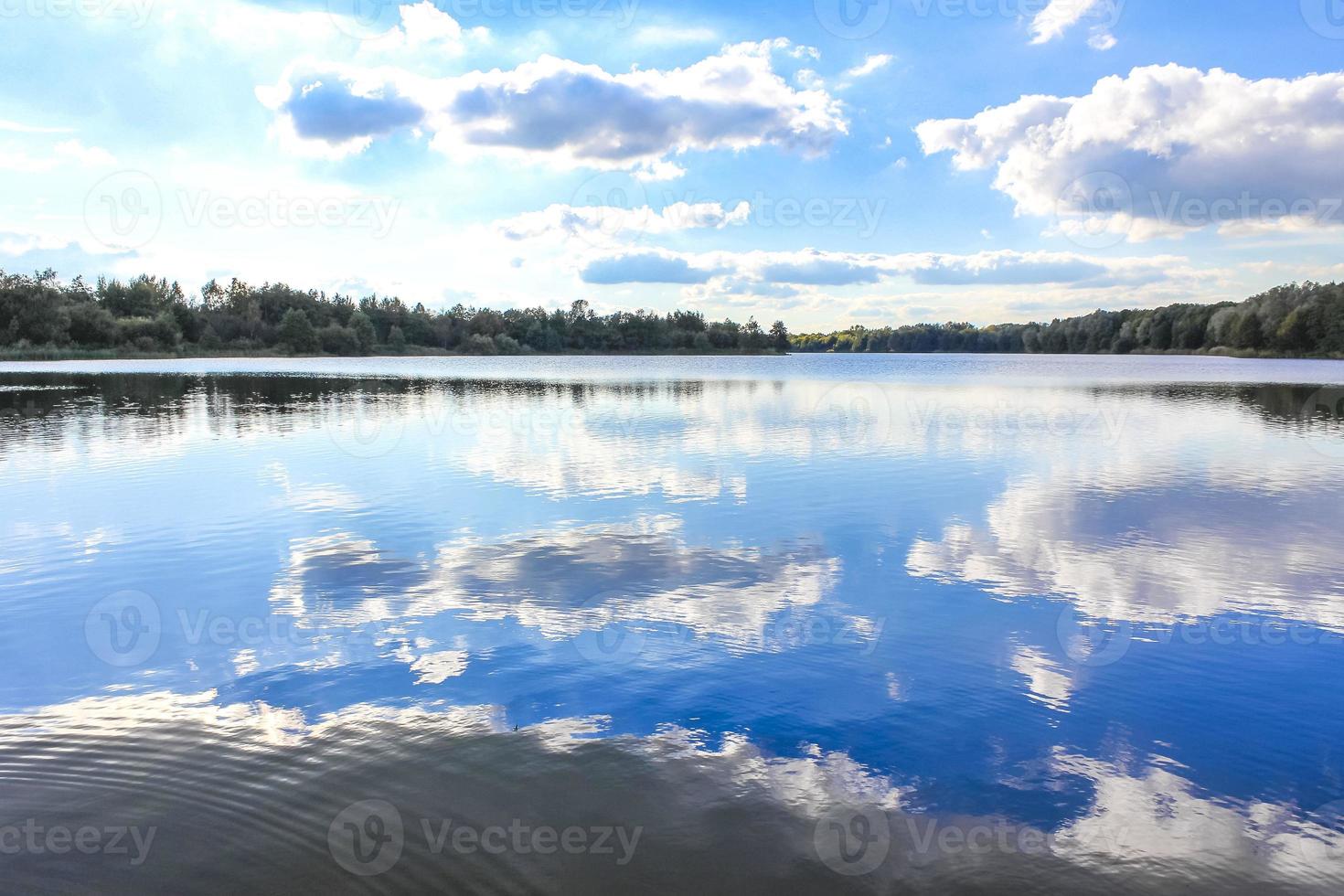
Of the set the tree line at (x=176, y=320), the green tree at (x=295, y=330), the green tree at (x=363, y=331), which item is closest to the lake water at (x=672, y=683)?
the tree line at (x=176, y=320)

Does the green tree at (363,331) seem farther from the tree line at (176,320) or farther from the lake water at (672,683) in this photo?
the lake water at (672,683)

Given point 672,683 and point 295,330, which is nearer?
point 672,683

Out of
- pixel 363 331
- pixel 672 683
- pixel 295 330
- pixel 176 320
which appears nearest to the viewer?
pixel 672 683

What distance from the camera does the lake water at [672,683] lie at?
6.17 m

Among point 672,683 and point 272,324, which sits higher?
point 272,324

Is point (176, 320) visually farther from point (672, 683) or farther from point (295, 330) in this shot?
point (672, 683)

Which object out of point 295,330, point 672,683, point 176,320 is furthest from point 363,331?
point 672,683

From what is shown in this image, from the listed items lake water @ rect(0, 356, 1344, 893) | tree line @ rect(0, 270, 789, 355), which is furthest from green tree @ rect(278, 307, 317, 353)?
lake water @ rect(0, 356, 1344, 893)

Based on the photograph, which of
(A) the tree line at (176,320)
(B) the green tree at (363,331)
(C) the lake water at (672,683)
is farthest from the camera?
(B) the green tree at (363,331)

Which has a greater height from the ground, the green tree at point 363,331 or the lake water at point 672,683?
the green tree at point 363,331

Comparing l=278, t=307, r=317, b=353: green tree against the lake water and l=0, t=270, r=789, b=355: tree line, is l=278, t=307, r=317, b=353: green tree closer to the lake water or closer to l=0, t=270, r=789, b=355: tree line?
l=0, t=270, r=789, b=355: tree line

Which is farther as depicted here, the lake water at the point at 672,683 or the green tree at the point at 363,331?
the green tree at the point at 363,331

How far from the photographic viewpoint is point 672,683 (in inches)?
364

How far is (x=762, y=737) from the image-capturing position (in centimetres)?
795
